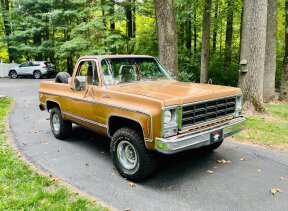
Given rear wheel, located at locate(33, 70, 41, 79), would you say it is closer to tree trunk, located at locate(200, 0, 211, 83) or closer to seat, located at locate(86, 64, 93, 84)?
tree trunk, located at locate(200, 0, 211, 83)

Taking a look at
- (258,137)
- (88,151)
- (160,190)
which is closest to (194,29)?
(258,137)

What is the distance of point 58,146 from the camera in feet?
21.8

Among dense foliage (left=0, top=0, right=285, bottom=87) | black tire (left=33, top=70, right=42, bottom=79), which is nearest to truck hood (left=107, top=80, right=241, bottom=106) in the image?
dense foliage (left=0, top=0, right=285, bottom=87)

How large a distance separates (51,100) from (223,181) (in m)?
4.60

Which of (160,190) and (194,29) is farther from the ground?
(194,29)

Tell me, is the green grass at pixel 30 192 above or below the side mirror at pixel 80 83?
below

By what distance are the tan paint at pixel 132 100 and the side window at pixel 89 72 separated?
0.43 feet

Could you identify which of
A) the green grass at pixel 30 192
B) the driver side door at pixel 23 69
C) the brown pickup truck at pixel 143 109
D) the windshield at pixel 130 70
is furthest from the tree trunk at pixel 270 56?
the driver side door at pixel 23 69

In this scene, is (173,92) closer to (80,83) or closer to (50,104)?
(80,83)

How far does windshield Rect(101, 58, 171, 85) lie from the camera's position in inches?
217

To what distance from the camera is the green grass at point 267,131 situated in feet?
21.6

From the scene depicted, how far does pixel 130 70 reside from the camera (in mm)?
5859

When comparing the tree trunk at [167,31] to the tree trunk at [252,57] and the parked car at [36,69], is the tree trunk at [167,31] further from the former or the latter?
the parked car at [36,69]

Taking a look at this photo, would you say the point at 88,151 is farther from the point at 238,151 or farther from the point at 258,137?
the point at 258,137
